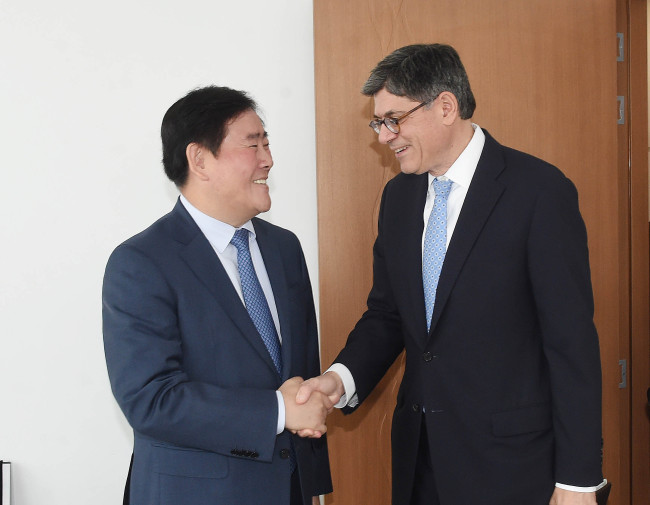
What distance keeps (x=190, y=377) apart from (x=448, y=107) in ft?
Result: 3.38

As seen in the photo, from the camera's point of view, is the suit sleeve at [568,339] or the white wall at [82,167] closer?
the suit sleeve at [568,339]

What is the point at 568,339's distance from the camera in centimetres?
168

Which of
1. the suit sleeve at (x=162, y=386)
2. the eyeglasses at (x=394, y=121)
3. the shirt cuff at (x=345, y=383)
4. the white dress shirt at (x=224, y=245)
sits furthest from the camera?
the shirt cuff at (x=345, y=383)

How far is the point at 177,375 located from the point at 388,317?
2.56 ft

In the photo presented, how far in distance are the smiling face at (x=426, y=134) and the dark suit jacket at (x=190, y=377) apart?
620mm

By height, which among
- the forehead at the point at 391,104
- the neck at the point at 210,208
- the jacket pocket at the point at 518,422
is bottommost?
the jacket pocket at the point at 518,422

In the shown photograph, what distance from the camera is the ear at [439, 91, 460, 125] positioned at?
1.92 metres

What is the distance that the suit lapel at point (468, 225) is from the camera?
1771 millimetres

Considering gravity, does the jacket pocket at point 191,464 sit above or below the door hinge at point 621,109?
below

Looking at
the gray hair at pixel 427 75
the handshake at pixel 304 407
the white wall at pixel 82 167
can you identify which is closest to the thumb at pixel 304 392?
the handshake at pixel 304 407

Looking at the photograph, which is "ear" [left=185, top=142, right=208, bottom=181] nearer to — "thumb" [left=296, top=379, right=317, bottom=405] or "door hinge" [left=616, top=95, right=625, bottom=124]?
"thumb" [left=296, top=379, right=317, bottom=405]

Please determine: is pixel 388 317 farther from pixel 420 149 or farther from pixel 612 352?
pixel 612 352

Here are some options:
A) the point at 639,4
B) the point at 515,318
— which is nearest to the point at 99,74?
the point at 515,318

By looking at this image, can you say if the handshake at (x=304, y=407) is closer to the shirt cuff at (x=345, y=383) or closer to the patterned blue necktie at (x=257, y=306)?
the patterned blue necktie at (x=257, y=306)
